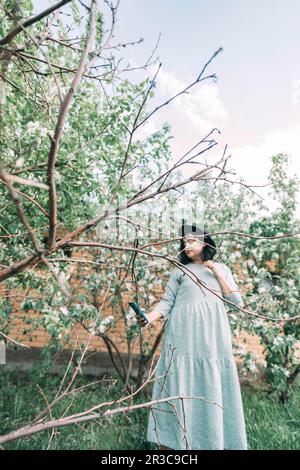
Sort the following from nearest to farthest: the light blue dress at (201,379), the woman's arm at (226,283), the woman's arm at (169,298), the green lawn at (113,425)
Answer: the light blue dress at (201,379)
the woman's arm at (226,283)
the woman's arm at (169,298)
the green lawn at (113,425)

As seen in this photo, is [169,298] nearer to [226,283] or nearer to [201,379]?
[226,283]

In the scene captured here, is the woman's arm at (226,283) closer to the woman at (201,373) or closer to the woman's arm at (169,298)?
the woman at (201,373)

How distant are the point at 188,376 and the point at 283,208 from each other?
3.29 metres

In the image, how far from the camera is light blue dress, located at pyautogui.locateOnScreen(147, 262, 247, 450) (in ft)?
Result: 9.12

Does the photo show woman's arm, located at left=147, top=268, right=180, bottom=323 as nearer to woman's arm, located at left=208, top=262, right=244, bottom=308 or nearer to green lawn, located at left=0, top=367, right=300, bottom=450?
woman's arm, located at left=208, top=262, right=244, bottom=308

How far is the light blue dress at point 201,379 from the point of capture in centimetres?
278

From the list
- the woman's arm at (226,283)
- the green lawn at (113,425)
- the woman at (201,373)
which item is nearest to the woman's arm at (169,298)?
the woman at (201,373)

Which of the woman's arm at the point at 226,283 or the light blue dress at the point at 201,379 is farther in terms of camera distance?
the woman's arm at the point at 226,283

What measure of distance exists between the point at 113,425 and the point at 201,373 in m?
1.64

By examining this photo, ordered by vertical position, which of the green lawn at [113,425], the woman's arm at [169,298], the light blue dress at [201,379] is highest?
the woman's arm at [169,298]

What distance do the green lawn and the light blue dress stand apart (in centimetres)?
68

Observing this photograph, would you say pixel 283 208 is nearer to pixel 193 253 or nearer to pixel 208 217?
pixel 208 217

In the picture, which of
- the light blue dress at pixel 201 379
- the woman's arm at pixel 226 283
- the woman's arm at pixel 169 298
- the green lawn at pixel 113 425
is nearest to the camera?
the light blue dress at pixel 201 379
